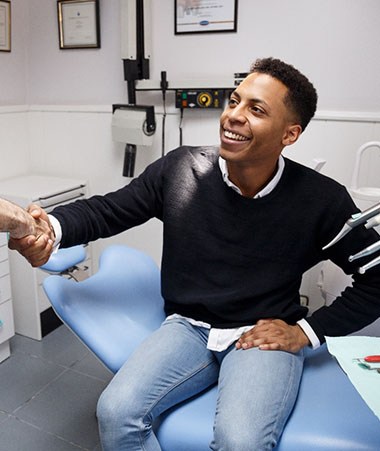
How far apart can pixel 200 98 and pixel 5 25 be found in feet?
3.86

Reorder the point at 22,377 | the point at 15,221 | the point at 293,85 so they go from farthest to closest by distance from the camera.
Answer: the point at 22,377 → the point at 293,85 → the point at 15,221

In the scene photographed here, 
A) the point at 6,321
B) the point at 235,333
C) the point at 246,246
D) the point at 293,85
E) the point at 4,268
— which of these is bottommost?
the point at 6,321

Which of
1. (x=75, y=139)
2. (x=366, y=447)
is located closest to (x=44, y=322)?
(x=75, y=139)

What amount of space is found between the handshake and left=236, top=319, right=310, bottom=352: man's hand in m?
0.62

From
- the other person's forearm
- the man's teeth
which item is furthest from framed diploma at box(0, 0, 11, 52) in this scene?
the man's teeth

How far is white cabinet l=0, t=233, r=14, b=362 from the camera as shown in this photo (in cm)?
216

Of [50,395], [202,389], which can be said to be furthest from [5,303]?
[202,389]

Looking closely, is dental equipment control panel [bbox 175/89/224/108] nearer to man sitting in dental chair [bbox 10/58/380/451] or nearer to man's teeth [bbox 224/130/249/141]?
man sitting in dental chair [bbox 10/58/380/451]

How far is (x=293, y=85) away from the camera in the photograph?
4.43 ft

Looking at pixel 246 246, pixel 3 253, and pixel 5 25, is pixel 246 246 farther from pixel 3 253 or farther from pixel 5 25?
pixel 5 25

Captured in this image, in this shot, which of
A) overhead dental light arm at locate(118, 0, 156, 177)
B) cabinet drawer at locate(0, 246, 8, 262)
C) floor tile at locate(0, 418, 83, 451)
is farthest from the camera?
overhead dental light arm at locate(118, 0, 156, 177)

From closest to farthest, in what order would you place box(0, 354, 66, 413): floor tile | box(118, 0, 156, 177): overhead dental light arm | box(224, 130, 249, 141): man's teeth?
1. box(224, 130, 249, 141): man's teeth
2. box(0, 354, 66, 413): floor tile
3. box(118, 0, 156, 177): overhead dental light arm

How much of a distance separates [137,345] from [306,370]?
1.67 feet

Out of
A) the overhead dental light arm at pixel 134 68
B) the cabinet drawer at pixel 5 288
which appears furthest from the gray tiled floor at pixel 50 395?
the overhead dental light arm at pixel 134 68
